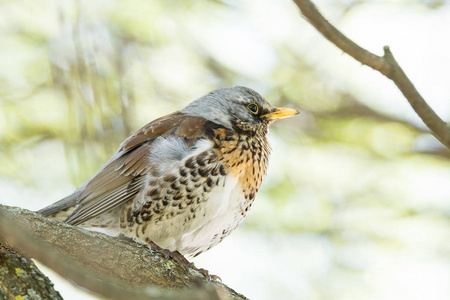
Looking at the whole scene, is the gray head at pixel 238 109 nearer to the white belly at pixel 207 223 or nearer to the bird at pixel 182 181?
the bird at pixel 182 181

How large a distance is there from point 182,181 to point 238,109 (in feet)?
3.72

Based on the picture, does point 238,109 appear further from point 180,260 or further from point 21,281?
point 21,281

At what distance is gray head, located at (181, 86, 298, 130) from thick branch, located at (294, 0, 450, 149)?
224cm

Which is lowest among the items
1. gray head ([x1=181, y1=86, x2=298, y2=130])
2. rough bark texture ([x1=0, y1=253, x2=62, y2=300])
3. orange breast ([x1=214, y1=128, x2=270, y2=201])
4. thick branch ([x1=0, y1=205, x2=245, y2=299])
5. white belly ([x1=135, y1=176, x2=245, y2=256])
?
rough bark texture ([x1=0, y1=253, x2=62, y2=300])

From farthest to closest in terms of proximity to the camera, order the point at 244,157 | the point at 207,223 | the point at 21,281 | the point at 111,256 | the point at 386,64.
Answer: the point at 244,157
the point at 207,223
the point at 111,256
the point at 21,281
the point at 386,64

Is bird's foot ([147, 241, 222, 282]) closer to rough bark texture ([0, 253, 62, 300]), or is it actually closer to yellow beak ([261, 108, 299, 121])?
rough bark texture ([0, 253, 62, 300])

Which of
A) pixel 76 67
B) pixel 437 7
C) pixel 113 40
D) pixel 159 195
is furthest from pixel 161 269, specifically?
pixel 437 7

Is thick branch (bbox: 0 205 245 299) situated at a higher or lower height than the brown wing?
lower

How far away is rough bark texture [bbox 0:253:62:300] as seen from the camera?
3.65m

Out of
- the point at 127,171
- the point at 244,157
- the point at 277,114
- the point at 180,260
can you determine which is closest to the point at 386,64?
the point at 244,157

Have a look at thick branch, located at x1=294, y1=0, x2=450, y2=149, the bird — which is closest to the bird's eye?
the bird

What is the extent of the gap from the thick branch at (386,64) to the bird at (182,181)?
1890mm

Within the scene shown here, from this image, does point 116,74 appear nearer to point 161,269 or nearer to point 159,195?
point 159,195

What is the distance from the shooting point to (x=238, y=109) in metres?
5.59
